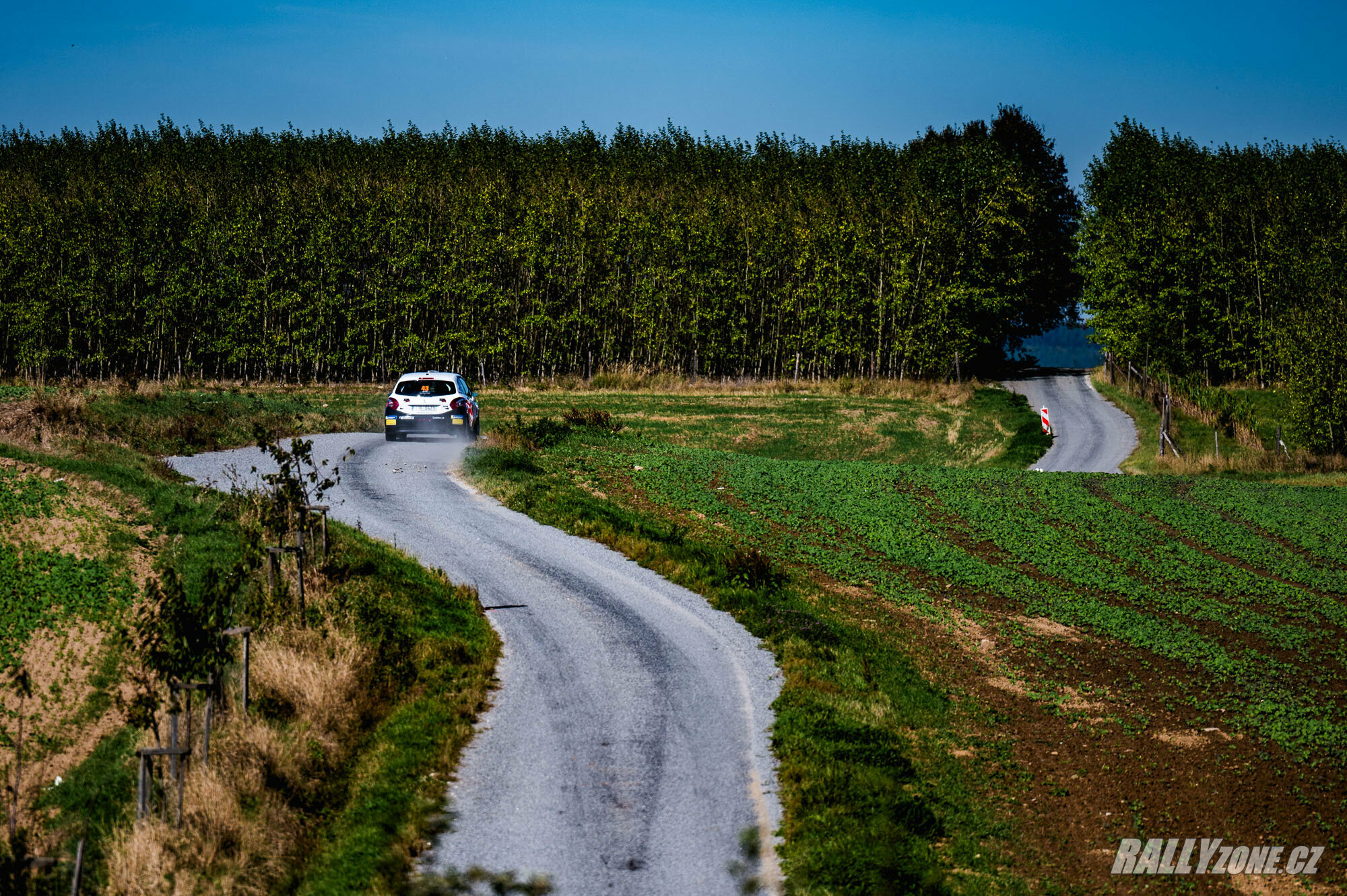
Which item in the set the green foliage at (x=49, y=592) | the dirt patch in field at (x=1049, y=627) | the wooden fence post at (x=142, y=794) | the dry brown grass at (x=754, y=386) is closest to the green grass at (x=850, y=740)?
the dirt patch in field at (x=1049, y=627)

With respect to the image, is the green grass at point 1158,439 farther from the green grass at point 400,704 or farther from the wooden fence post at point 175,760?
the wooden fence post at point 175,760

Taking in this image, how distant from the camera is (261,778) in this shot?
11.2 metres

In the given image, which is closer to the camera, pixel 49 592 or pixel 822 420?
pixel 49 592

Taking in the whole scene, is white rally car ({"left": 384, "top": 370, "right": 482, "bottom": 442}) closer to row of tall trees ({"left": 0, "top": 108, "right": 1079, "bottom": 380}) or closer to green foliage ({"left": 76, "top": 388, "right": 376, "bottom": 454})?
green foliage ({"left": 76, "top": 388, "right": 376, "bottom": 454})

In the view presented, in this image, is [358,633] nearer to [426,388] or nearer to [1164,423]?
[426,388]

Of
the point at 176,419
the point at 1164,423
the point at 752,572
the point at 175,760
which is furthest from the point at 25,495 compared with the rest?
the point at 1164,423

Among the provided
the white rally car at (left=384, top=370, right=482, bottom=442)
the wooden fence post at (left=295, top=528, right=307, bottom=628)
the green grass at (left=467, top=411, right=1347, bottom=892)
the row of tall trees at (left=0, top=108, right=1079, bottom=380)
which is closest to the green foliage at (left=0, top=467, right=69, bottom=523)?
the wooden fence post at (left=295, top=528, right=307, bottom=628)

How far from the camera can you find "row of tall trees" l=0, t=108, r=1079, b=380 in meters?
61.2

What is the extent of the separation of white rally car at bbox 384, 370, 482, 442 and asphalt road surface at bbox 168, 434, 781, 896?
6118 mm

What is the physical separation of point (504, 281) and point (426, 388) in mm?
36321

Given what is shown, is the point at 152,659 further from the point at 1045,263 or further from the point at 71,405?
the point at 1045,263

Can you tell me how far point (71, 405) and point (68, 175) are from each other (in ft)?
268

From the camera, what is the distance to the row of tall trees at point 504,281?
61156 mm

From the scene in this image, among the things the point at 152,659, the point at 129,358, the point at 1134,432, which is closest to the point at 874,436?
the point at 1134,432
